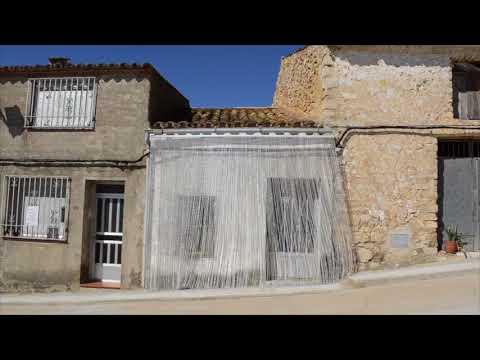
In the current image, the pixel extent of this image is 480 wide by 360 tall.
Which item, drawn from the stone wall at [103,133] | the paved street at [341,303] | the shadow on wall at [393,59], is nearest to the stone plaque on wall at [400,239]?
the paved street at [341,303]

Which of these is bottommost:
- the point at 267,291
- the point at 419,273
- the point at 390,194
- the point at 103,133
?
the point at 267,291

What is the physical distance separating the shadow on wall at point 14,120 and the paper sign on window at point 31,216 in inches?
67.3

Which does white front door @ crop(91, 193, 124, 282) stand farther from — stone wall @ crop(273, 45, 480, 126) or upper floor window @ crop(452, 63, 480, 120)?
upper floor window @ crop(452, 63, 480, 120)

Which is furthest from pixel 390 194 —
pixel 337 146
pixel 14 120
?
pixel 14 120

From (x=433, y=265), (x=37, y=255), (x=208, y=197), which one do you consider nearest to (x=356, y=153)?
(x=433, y=265)

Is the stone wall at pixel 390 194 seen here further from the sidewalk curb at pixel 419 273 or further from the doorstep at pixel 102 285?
the doorstep at pixel 102 285

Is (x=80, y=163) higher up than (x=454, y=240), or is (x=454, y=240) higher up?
(x=80, y=163)

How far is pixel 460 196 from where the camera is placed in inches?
314

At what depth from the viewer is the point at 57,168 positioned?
329 inches

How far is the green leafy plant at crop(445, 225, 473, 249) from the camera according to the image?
25.7ft

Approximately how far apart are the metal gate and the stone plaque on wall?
85cm

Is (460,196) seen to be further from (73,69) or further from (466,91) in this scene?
(73,69)

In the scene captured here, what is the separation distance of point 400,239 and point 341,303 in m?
2.49

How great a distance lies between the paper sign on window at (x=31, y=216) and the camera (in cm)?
841
